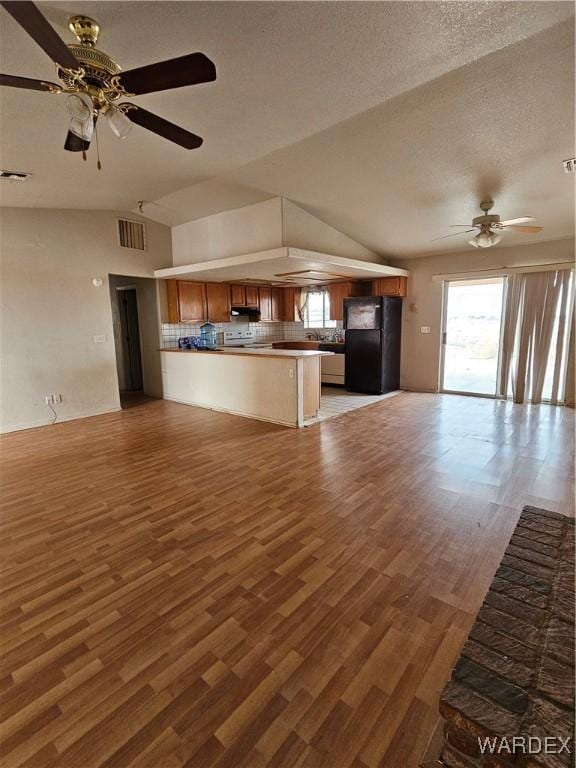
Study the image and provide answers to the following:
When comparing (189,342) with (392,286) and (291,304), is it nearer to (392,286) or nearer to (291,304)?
(291,304)

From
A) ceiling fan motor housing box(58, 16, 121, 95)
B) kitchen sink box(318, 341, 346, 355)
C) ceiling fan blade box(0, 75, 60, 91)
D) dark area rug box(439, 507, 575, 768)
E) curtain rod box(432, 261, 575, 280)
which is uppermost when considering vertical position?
ceiling fan motor housing box(58, 16, 121, 95)

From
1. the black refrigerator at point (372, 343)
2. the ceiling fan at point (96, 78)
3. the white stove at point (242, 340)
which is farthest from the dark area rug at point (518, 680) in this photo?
the white stove at point (242, 340)

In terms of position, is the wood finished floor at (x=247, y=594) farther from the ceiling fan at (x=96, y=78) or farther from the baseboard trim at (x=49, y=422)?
the ceiling fan at (x=96, y=78)

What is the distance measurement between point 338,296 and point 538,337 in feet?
11.6

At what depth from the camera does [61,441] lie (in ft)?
14.8

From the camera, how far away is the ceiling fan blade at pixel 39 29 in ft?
4.31

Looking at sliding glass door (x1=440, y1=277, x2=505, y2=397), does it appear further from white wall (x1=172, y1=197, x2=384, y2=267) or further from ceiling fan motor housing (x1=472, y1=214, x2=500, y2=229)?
ceiling fan motor housing (x1=472, y1=214, x2=500, y2=229)

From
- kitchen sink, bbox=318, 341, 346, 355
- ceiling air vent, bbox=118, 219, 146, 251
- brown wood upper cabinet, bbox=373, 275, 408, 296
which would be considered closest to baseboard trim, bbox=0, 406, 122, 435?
ceiling air vent, bbox=118, 219, 146, 251

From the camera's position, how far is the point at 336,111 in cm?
291

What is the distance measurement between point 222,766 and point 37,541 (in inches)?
76.2

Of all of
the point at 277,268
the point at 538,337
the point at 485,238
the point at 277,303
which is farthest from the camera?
the point at 277,303

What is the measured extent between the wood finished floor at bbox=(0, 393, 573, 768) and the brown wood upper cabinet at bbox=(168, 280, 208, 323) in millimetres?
3190

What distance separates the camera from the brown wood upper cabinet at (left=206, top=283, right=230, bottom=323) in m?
6.87

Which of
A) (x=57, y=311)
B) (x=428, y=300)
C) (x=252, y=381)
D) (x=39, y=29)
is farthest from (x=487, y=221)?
(x=57, y=311)
